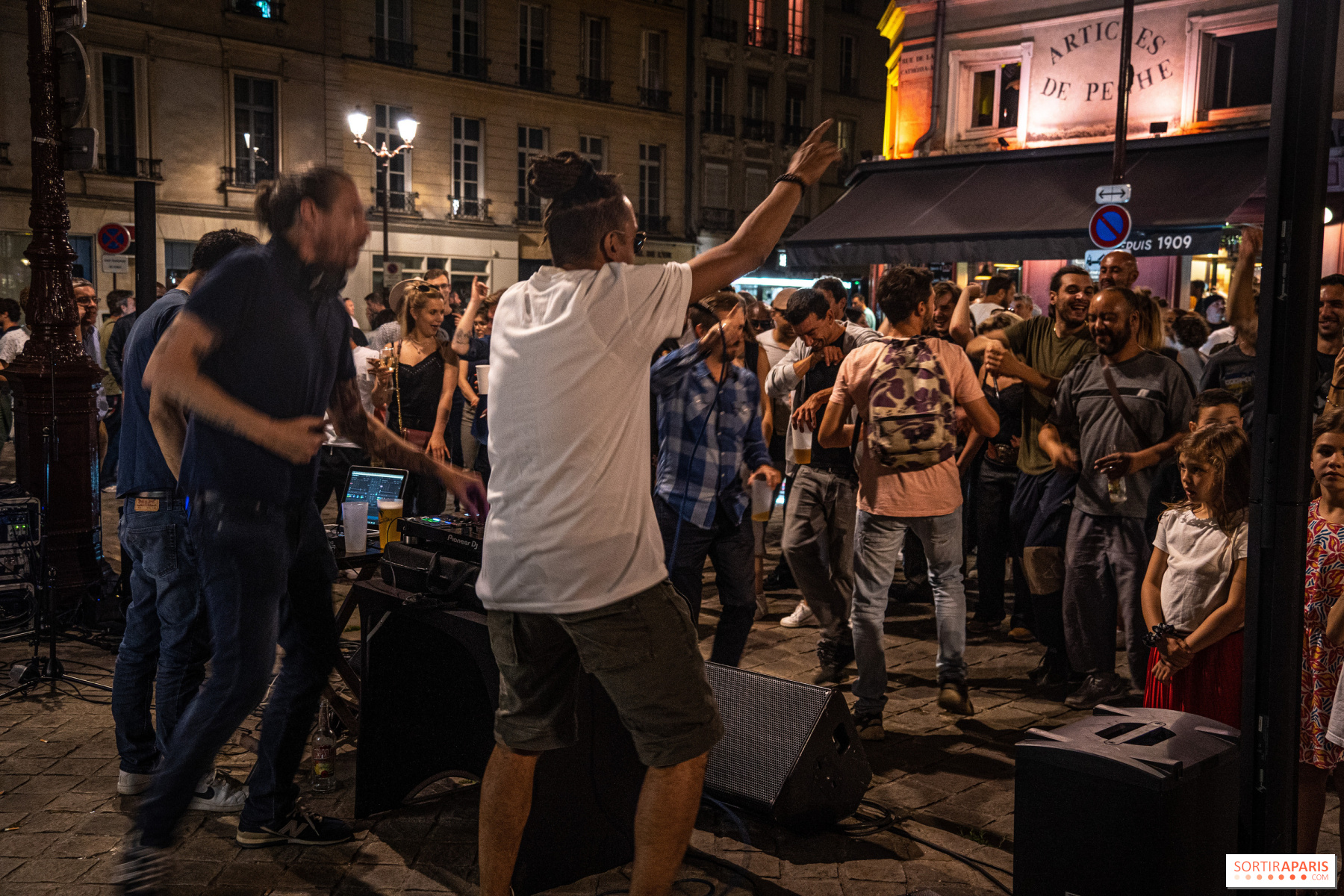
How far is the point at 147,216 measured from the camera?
6.76 metres

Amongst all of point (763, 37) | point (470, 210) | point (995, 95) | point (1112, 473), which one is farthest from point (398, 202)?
point (1112, 473)

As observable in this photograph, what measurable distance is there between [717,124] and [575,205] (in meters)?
33.8

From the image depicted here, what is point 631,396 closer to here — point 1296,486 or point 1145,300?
point 1296,486

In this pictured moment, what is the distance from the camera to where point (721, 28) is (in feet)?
115

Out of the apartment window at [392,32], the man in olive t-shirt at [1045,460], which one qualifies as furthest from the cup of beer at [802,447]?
the apartment window at [392,32]

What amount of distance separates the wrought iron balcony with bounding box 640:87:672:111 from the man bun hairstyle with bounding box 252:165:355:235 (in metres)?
31.3

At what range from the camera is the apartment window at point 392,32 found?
27.8m

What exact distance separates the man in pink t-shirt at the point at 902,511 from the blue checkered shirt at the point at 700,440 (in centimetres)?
64

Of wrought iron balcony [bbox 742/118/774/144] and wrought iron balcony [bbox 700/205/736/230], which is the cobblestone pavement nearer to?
wrought iron balcony [bbox 700/205/736/230]

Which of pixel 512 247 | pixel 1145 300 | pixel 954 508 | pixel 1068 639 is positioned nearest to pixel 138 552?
pixel 954 508

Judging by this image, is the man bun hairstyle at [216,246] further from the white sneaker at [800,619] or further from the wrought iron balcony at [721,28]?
the wrought iron balcony at [721,28]

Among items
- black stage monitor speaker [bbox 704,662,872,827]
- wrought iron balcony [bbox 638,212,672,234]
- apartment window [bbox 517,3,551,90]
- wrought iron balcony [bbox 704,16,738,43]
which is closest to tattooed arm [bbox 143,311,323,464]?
black stage monitor speaker [bbox 704,662,872,827]

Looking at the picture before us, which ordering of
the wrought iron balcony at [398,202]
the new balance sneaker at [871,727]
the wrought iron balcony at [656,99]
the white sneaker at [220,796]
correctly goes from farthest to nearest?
the wrought iron balcony at [656,99], the wrought iron balcony at [398,202], the new balance sneaker at [871,727], the white sneaker at [220,796]

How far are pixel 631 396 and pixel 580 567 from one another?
0.42 meters
